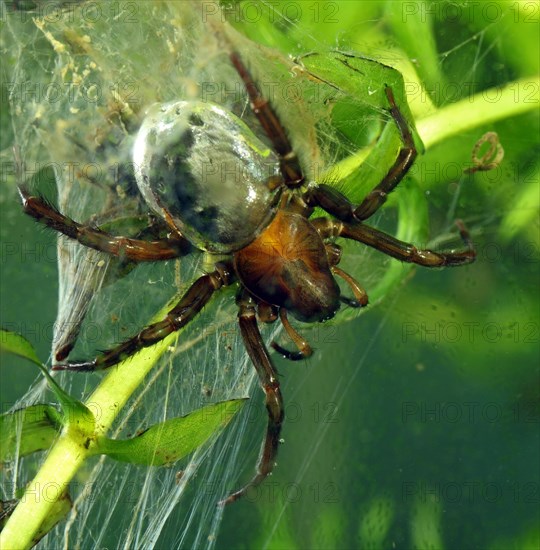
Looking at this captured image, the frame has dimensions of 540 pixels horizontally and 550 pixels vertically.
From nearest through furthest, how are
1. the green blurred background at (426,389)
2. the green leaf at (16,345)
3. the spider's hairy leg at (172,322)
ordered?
the green leaf at (16,345) < the spider's hairy leg at (172,322) < the green blurred background at (426,389)

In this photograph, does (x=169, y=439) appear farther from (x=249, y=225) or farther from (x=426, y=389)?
(x=426, y=389)

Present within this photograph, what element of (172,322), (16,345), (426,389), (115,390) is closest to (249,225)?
(172,322)

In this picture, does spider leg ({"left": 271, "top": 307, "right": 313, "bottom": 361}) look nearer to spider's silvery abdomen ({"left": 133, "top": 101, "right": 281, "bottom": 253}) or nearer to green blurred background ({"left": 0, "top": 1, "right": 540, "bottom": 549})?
green blurred background ({"left": 0, "top": 1, "right": 540, "bottom": 549})

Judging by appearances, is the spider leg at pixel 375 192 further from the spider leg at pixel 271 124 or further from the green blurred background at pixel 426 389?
the green blurred background at pixel 426 389

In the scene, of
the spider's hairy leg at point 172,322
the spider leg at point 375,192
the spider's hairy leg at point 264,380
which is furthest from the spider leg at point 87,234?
the spider leg at point 375,192

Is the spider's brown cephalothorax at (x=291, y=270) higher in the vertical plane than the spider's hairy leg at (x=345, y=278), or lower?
higher

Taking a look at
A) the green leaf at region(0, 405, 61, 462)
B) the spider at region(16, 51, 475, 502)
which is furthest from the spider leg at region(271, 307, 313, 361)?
the green leaf at region(0, 405, 61, 462)
